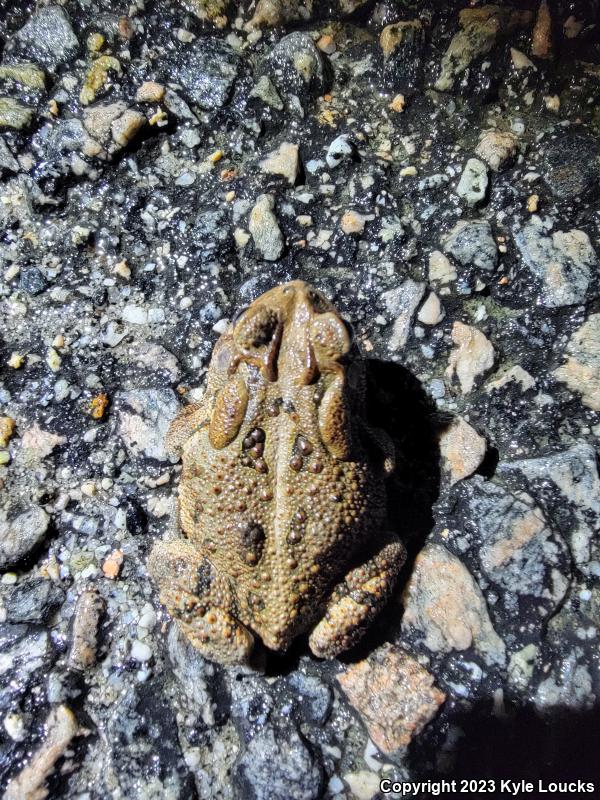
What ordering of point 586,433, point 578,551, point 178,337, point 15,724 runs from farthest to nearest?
1. point 178,337
2. point 586,433
3. point 578,551
4. point 15,724

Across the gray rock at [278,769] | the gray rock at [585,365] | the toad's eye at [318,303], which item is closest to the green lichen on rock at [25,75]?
the toad's eye at [318,303]

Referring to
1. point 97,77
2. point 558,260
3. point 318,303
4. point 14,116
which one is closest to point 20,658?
point 318,303

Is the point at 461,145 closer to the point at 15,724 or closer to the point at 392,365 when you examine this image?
the point at 392,365

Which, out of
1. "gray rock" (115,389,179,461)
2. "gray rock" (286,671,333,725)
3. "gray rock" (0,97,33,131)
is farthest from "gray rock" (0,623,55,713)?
"gray rock" (0,97,33,131)

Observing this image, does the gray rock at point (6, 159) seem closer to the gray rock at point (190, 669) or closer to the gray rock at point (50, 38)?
the gray rock at point (50, 38)

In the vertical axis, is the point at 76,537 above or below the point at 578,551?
above

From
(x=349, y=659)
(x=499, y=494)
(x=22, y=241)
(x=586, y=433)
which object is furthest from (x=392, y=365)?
(x=22, y=241)
